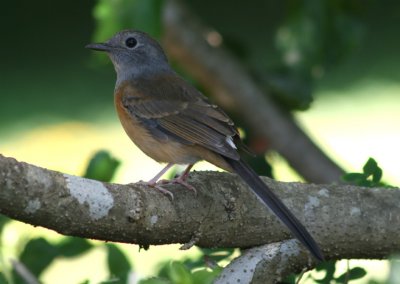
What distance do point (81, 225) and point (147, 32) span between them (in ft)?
7.39

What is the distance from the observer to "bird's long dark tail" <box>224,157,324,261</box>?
12.8 feet

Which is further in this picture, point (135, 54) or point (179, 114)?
point (135, 54)

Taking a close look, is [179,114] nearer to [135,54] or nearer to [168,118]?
[168,118]

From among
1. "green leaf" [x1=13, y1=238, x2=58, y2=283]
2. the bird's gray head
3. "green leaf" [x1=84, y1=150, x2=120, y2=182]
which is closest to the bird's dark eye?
the bird's gray head

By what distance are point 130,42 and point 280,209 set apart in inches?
95.0

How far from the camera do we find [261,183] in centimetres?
417

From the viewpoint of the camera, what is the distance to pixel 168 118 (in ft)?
17.1

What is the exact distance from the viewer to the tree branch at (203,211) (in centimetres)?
330

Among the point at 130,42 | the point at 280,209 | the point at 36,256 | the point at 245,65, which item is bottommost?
the point at 36,256

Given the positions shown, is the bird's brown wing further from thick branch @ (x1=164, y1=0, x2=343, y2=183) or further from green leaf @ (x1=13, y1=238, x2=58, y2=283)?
green leaf @ (x1=13, y1=238, x2=58, y2=283)

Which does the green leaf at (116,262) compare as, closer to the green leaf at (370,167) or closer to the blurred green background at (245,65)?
the green leaf at (370,167)

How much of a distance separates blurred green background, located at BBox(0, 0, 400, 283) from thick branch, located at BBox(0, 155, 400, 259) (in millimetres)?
1604

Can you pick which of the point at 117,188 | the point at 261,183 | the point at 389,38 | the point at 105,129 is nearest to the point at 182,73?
the point at 261,183

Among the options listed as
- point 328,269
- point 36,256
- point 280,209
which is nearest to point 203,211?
point 280,209
